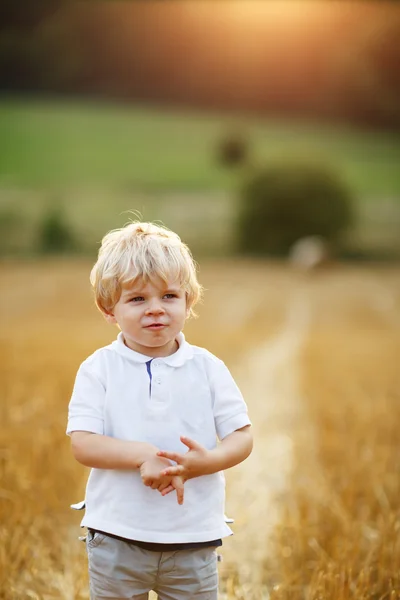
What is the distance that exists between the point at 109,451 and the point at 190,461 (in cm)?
17

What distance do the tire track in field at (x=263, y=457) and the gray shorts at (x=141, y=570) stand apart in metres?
0.92

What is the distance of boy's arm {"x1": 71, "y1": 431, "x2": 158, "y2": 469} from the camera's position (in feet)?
5.91

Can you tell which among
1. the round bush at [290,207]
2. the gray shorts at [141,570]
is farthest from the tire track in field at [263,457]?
the round bush at [290,207]

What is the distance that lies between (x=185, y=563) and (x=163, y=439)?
0.27 meters

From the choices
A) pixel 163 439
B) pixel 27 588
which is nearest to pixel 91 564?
pixel 163 439

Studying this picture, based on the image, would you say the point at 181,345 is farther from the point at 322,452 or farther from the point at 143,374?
the point at 322,452

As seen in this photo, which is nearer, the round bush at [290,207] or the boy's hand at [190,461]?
the boy's hand at [190,461]

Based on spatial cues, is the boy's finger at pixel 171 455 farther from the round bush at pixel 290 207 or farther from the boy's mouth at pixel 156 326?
the round bush at pixel 290 207

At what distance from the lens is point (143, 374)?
190cm

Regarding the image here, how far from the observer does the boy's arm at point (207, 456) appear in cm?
177

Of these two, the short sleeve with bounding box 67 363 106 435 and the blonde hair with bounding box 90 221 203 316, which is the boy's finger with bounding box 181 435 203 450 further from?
the blonde hair with bounding box 90 221 203 316

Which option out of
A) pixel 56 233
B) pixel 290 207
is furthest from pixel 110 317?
pixel 290 207

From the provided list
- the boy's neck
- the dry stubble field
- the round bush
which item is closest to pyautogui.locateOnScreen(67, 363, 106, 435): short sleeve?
the boy's neck

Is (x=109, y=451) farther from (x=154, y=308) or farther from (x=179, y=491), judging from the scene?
(x=154, y=308)
